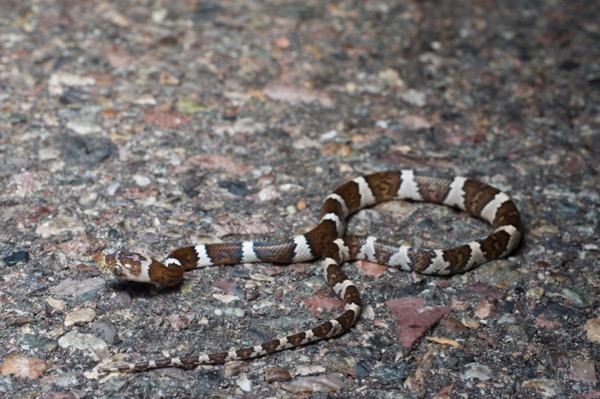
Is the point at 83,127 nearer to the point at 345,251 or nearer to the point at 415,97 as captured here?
the point at 345,251

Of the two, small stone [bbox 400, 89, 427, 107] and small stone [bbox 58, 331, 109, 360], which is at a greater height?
small stone [bbox 400, 89, 427, 107]

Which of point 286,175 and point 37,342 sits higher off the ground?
point 286,175

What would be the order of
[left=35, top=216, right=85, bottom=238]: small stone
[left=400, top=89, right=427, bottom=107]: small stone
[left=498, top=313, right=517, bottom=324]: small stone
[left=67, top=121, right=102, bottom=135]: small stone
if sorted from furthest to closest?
[left=400, top=89, right=427, bottom=107]: small stone < [left=67, top=121, right=102, bottom=135]: small stone < [left=35, top=216, right=85, bottom=238]: small stone < [left=498, top=313, right=517, bottom=324]: small stone

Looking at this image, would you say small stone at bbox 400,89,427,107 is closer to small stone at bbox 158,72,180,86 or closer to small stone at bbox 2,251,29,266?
small stone at bbox 158,72,180,86

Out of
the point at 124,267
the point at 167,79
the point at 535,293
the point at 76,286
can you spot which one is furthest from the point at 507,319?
the point at 167,79

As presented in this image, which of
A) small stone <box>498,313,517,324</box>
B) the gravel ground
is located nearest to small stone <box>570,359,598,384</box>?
the gravel ground

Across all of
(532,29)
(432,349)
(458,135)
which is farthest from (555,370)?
(532,29)

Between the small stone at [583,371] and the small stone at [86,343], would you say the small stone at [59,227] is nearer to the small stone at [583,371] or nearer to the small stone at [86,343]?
the small stone at [86,343]
